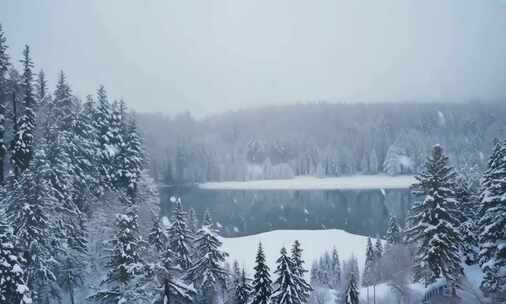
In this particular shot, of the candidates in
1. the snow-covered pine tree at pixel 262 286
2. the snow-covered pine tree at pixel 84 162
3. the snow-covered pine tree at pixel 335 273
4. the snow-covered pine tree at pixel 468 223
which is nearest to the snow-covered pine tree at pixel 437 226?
the snow-covered pine tree at pixel 468 223

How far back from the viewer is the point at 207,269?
1085 inches

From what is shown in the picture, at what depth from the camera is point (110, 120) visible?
130 feet

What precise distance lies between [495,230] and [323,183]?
15021 centimetres

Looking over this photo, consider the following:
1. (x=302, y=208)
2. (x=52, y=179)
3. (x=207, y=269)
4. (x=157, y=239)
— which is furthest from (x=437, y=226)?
(x=302, y=208)

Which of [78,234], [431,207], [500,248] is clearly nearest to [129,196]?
[78,234]

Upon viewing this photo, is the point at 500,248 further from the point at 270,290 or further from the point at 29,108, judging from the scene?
the point at 29,108

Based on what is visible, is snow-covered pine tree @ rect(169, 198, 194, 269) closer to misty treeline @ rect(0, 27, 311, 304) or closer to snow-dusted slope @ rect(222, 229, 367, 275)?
misty treeline @ rect(0, 27, 311, 304)

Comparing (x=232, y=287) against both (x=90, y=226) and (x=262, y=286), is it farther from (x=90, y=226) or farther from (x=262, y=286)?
(x=90, y=226)

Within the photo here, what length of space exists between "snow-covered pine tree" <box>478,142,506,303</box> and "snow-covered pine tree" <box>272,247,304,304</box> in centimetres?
1180

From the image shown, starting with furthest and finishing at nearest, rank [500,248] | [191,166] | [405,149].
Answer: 1. [405,149]
2. [191,166]
3. [500,248]

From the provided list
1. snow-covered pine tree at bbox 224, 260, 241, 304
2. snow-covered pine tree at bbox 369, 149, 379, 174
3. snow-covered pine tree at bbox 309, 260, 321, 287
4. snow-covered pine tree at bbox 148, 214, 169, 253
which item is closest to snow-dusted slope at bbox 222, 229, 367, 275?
snow-covered pine tree at bbox 309, 260, 321, 287

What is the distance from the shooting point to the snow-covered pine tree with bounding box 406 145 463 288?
23781mm

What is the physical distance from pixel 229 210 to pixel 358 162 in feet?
347

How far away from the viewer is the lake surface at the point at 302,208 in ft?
286
